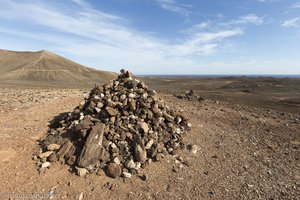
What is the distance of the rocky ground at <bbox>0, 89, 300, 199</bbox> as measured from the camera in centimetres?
830

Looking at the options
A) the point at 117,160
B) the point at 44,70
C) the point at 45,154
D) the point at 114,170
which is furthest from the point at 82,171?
the point at 44,70

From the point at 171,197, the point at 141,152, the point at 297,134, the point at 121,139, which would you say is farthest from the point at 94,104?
the point at 297,134

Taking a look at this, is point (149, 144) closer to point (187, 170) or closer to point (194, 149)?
point (187, 170)

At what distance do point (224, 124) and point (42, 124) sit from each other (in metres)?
9.78

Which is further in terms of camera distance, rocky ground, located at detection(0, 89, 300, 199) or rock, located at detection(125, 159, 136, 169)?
rock, located at detection(125, 159, 136, 169)

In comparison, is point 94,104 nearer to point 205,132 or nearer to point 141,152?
point 141,152

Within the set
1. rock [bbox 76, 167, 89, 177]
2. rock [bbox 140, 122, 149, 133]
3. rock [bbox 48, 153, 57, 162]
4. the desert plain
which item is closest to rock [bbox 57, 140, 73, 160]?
rock [bbox 48, 153, 57, 162]

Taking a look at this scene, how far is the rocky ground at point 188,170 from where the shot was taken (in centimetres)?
830

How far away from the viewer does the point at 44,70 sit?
91312 millimetres

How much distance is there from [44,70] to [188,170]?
90616mm

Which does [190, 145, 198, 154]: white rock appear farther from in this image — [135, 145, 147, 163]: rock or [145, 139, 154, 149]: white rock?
[135, 145, 147, 163]: rock

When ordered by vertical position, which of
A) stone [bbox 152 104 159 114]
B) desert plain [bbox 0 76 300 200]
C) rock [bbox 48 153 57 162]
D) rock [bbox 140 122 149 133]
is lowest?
desert plain [bbox 0 76 300 200]

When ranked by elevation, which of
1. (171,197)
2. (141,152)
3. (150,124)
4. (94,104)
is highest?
(94,104)

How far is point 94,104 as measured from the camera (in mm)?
11203
